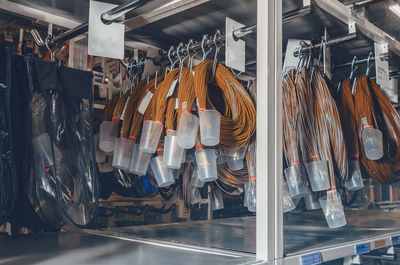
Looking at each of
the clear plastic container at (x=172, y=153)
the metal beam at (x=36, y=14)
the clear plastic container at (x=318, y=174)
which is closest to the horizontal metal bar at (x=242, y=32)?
the clear plastic container at (x=172, y=153)

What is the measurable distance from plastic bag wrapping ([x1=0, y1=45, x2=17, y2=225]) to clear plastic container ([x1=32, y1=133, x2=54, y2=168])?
0.10m

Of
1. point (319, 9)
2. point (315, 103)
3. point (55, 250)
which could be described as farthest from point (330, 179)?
point (55, 250)

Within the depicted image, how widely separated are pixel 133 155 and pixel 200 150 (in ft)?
1.09

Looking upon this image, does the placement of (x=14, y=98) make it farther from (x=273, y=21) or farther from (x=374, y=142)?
(x=374, y=142)

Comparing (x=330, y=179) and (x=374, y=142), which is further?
(x=374, y=142)

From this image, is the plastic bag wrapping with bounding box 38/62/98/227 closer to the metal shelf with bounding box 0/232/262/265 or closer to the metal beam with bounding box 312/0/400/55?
the metal shelf with bounding box 0/232/262/265

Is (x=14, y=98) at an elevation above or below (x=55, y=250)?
above

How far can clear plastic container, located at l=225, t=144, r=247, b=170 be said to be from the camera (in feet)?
5.27

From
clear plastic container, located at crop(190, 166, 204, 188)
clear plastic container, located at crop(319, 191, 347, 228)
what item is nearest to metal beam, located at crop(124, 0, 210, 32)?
clear plastic container, located at crop(190, 166, 204, 188)

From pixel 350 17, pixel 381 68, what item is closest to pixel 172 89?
pixel 350 17

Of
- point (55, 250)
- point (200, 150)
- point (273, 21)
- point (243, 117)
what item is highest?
point (273, 21)

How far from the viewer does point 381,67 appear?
6.61 ft

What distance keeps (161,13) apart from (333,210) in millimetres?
1102

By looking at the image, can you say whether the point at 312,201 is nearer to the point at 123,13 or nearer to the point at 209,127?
the point at 209,127
